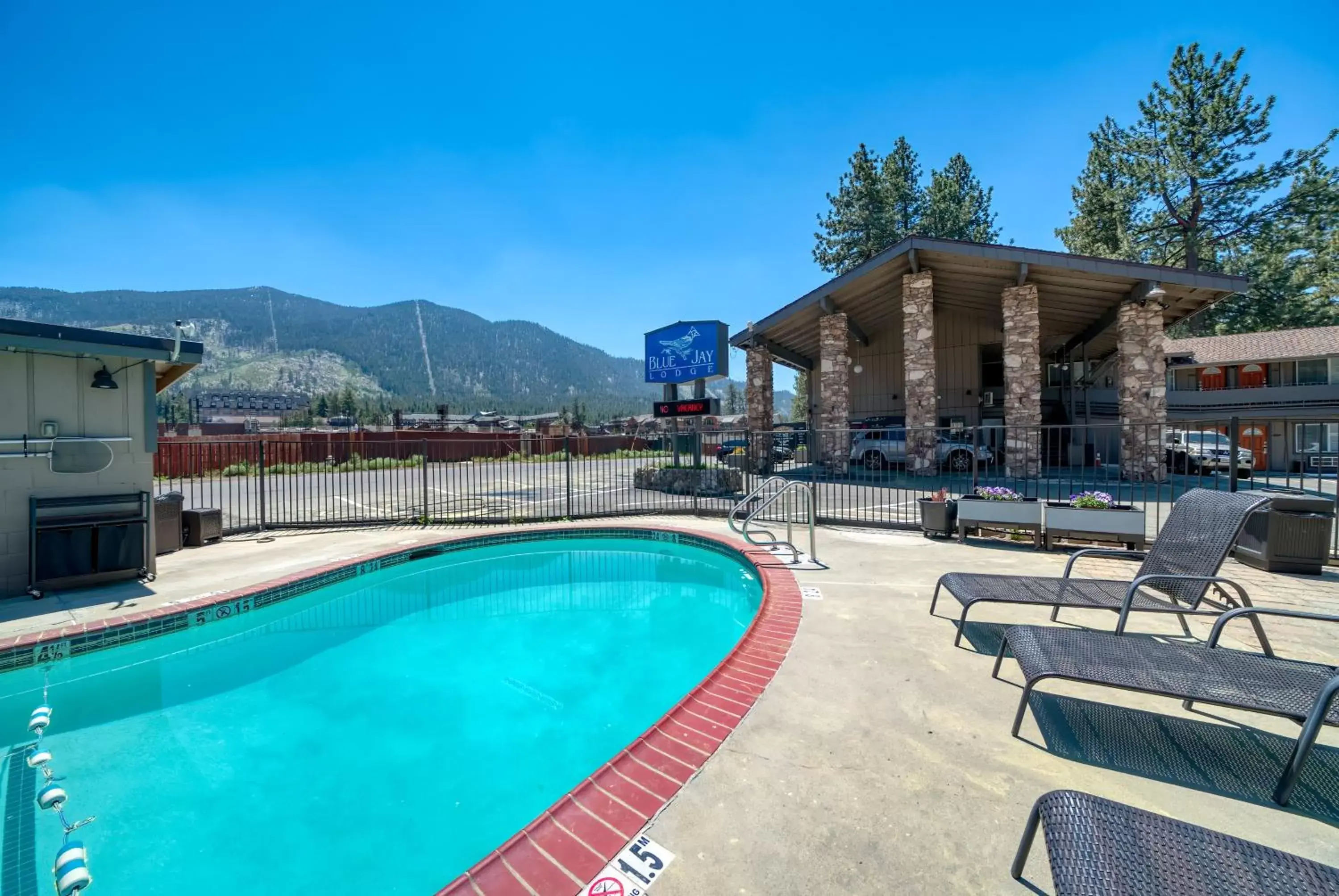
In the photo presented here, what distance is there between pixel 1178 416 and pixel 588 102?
27.9 m

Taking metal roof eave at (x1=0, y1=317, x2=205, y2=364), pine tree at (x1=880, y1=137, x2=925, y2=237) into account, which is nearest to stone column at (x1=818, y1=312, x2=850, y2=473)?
pine tree at (x1=880, y1=137, x2=925, y2=237)

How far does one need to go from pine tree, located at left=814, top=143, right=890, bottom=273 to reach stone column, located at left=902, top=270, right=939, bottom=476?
12564 millimetres

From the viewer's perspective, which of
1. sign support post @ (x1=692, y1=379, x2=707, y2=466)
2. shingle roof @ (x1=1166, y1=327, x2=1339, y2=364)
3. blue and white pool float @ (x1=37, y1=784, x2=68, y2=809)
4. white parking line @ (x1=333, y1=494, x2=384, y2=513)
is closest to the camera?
blue and white pool float @ (x1=37, y1=784, x2=68, y2=809)

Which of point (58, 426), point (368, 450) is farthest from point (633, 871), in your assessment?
point (368, 450)

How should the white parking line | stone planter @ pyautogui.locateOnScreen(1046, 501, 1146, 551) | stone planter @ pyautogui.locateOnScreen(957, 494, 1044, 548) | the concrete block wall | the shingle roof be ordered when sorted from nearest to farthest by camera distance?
the concrete block wall, stone planter @ pyautogui.locateOnScreen(1046, 501, 1146, 551), stone planter @ pyautogui.locateOnScreen(957, 494, 1044, 548), the white parking line, the shingle roof

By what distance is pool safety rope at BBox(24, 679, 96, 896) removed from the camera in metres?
1.86

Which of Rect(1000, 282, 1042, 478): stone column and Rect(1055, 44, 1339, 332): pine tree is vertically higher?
Rect(1055, 44, 1339, 332): pine tree

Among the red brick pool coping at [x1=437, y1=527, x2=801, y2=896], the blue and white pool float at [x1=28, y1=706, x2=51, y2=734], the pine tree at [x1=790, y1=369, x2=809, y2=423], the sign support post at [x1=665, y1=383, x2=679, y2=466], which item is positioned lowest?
the blue and white pool float at [x1=28, y1=706, x2=51, y2=734]

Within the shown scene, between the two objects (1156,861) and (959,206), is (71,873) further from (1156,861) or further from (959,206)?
(959,206)

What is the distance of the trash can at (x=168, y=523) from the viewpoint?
7.16m

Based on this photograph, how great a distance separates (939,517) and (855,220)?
78.7 feet

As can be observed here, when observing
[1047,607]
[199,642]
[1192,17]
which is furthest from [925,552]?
[1192,17]

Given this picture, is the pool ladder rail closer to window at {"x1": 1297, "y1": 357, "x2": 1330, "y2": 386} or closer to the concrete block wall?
the concrete block wall

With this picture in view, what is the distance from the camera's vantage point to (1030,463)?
13.1 m
